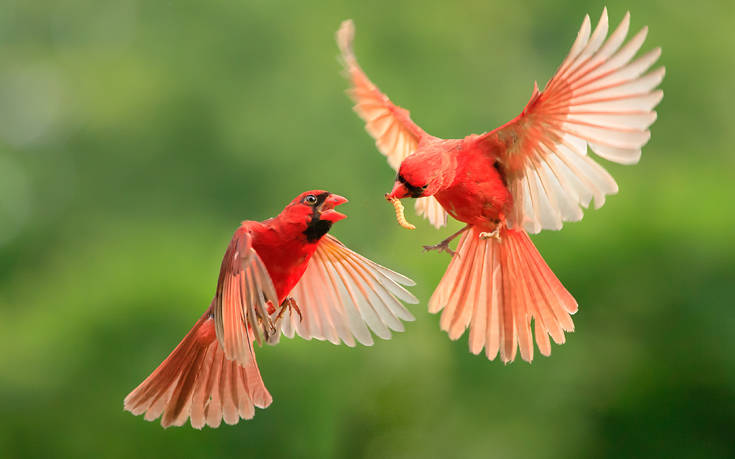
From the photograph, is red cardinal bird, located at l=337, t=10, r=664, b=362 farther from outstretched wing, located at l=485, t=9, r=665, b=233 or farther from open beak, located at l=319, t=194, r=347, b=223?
open beak, located at l=319, t=194, r=347, b=223

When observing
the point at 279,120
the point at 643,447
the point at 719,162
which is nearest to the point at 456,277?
the point at 643,447

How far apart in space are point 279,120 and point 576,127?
7.94m

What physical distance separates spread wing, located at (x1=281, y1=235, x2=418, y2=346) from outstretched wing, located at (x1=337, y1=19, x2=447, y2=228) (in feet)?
1.23

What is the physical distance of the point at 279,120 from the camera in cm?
990

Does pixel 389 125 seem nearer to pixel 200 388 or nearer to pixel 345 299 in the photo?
pixel 345 299

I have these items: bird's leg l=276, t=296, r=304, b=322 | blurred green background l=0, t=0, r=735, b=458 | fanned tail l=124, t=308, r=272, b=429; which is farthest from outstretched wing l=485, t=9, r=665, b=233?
blurred green background l=0, t=0, r=735, b=458

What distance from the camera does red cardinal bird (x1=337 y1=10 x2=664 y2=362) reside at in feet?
6.31

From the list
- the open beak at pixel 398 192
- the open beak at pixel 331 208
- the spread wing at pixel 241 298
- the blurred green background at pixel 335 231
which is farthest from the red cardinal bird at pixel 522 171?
the blurred green background at pixel 335 231

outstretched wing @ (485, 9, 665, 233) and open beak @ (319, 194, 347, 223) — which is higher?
outstretched wing @ (485, 9, 665, 233)

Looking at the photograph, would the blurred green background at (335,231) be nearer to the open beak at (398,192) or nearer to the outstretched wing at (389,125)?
the outstretched wing at (389,125)

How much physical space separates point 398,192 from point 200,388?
1.01 metres

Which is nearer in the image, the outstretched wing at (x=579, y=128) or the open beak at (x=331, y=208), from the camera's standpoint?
the outstretched wing at (x=579, y=128)

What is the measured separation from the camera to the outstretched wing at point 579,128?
1.86 meters

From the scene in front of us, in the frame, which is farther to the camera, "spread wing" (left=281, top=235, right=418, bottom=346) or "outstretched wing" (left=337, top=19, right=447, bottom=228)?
"outstretched wing" (left=337, top=19, right=447, bottom=228)
